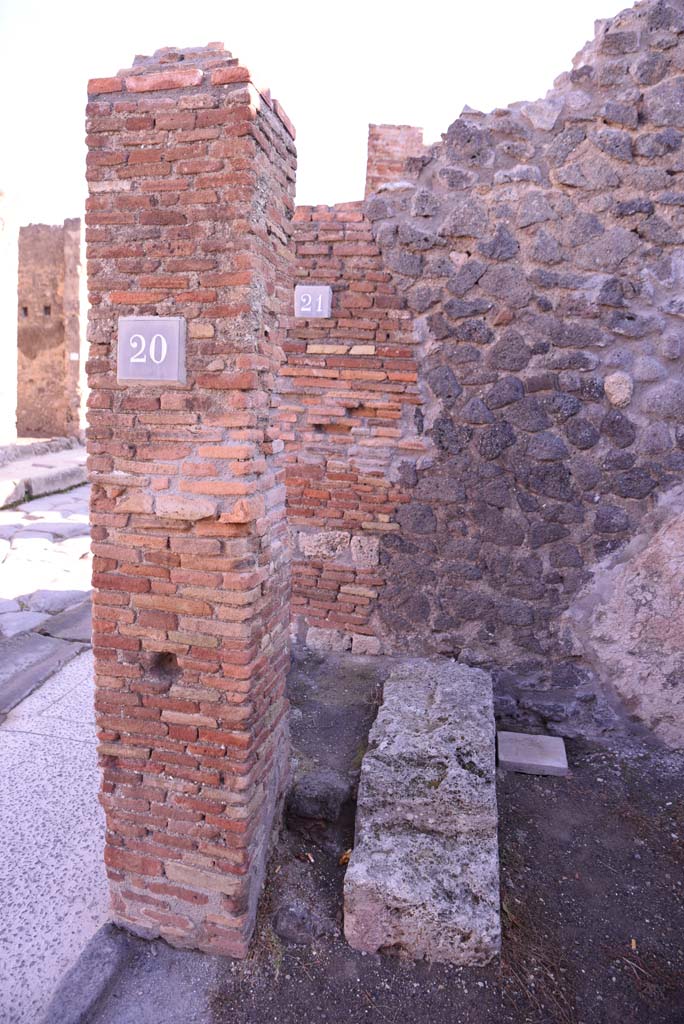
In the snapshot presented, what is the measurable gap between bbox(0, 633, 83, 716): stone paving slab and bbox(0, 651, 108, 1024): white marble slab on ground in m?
0.21

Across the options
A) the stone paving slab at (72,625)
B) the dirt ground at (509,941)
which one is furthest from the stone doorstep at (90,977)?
the stone paving slab at (72,625)

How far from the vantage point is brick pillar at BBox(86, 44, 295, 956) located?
230 cm

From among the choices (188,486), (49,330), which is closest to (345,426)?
(188,486)

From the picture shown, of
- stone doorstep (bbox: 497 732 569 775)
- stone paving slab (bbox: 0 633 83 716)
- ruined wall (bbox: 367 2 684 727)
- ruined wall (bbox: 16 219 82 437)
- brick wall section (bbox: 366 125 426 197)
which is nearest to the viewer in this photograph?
ruined wall (bbox: 367 2 684 727)

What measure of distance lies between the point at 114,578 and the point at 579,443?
285cm

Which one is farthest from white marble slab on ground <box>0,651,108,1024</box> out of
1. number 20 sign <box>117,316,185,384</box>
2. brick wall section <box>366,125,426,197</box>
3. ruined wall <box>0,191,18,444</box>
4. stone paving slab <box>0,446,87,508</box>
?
ruined wall <box>0,191,18,444</box>

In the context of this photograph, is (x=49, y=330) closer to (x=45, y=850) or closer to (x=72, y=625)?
(x=72, y=625)

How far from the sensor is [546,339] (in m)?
4.09

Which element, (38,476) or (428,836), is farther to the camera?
(38,476)

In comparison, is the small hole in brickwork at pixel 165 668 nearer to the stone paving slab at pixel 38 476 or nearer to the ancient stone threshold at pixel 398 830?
the ancient stone threshold at pixel 398 830

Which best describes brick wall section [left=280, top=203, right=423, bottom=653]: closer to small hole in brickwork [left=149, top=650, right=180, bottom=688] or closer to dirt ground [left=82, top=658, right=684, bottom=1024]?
dirt ground [left=82, top=658, right=684, bottom=1024]

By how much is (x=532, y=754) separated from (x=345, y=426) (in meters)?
2.36

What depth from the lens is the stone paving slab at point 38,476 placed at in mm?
9789

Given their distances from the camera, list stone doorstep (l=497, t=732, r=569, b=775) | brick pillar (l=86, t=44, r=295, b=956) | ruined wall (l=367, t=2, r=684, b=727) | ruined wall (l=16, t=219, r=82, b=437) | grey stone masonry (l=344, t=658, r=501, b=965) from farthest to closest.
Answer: ruined wall (l=16, t=219, r=82, b=437) → stone doorstep (l=497, t=732, r=569, b=775) → ruined wall (l=367, t=2, r=684, b=727) → grey stone masonry (l=344, t=658, r=501, b=965) → brick pillar (l=86, t=44, r=295, b=956)
